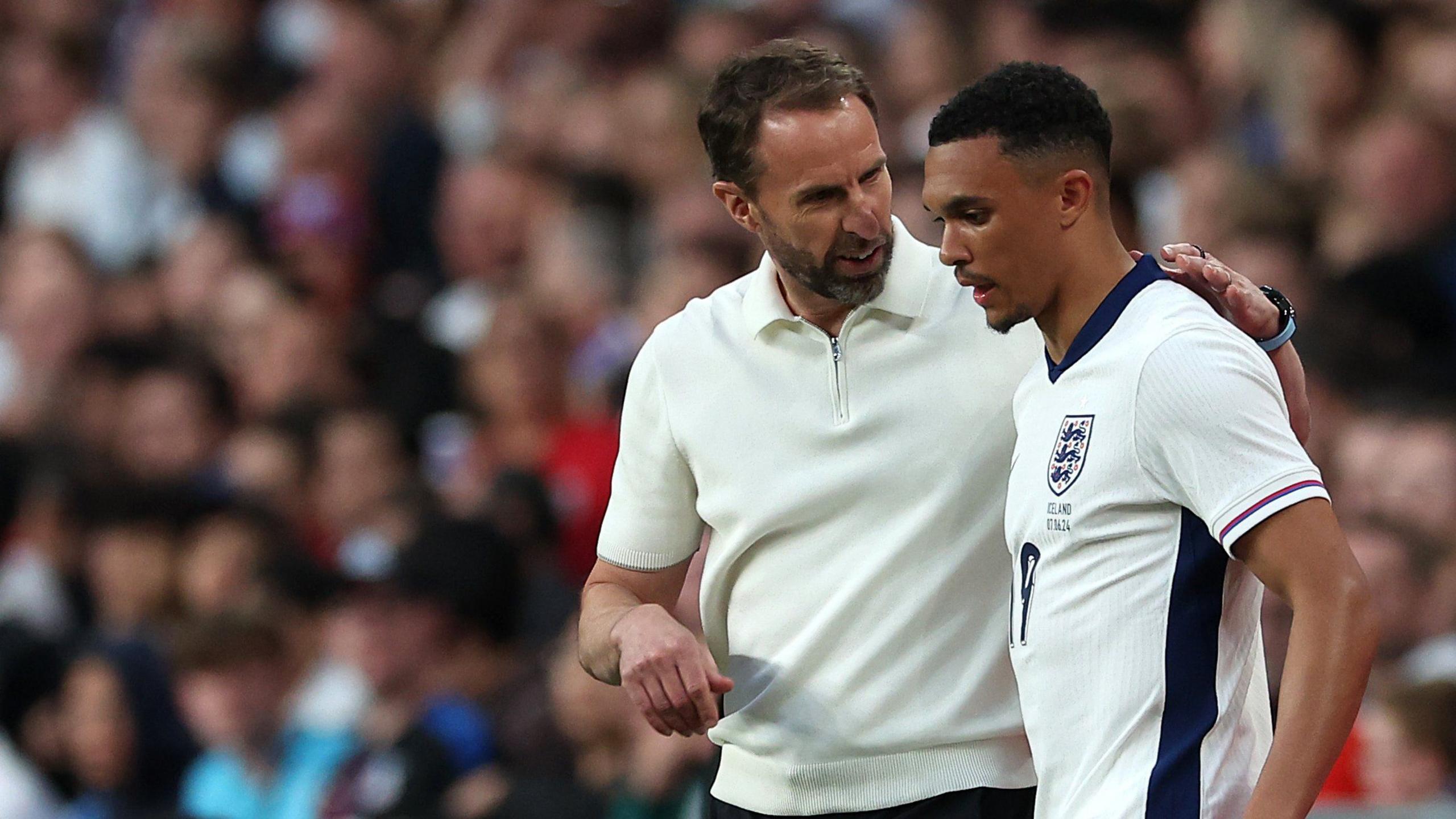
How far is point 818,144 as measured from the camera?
11.0 feet

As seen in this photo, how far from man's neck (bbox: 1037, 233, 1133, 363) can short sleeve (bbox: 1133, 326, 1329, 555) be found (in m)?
0.19

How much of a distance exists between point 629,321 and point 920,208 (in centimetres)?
149

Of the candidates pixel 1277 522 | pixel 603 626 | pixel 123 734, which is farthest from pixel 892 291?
pixel 123 734

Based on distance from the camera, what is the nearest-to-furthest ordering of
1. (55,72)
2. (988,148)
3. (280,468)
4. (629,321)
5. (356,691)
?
(988,148) → (356,691) → (629,321) → (280,468) → (55,72)

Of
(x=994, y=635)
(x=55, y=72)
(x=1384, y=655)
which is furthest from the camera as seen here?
(x=55, y=72)

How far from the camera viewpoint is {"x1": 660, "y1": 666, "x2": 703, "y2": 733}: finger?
3074mm

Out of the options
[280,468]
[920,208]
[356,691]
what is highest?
[920,208]

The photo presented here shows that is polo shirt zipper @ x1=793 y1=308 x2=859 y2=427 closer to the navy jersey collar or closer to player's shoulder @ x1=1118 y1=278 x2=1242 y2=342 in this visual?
the navy jersey collar

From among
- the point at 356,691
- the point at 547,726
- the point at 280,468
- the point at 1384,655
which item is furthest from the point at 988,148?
the point at 280,468

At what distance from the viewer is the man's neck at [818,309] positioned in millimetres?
3451

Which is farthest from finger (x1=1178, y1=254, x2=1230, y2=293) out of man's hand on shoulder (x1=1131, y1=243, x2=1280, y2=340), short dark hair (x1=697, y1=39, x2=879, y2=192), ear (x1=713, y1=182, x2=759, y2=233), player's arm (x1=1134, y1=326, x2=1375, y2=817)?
ear (x1=713, y1=182, x2=759, y2=233)

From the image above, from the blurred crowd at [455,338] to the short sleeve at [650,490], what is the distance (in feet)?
6.09

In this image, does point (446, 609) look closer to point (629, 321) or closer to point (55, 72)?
point (629, 321)

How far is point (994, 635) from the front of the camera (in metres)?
3.33
